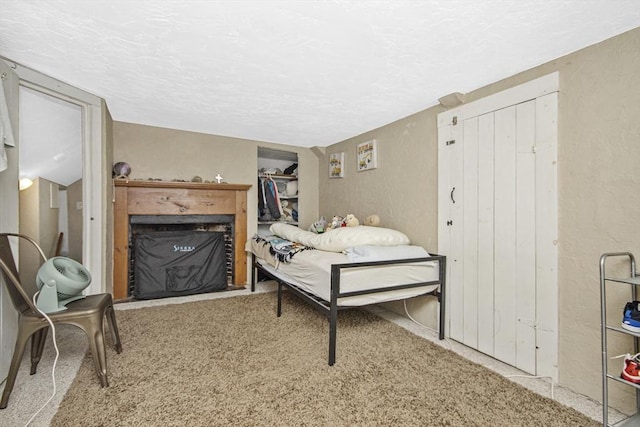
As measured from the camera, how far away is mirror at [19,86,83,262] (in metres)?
2.05

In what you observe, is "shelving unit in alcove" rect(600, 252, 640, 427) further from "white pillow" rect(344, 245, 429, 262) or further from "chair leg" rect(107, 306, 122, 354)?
"chair leg" rect(107, 306, 122, 354)

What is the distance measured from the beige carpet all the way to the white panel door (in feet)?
1.04

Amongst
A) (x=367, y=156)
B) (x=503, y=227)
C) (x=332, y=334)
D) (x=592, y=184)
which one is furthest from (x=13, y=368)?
(x=592, y=184)

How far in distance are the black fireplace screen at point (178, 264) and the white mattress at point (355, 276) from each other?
5.05 ft

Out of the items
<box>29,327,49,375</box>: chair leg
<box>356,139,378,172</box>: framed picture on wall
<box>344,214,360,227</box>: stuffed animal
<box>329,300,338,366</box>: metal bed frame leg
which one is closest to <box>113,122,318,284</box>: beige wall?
<box>356,139,378,172</box>: framed picture on wall

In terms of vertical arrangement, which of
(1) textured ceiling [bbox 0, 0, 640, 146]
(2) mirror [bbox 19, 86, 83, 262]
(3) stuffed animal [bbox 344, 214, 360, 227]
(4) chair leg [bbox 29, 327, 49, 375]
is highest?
(1) textured ceiling [bbox 0, 0, 640, 146]

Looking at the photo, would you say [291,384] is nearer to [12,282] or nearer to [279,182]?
[12,282]

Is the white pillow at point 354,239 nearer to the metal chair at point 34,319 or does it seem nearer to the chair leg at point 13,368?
the metal chair at point 34,319

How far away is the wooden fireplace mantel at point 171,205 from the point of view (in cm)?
316

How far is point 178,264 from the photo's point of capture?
3.39m

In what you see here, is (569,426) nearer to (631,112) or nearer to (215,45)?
(631,112)

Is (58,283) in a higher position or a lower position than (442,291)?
higher

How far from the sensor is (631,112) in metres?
1.43

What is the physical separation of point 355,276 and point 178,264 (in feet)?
7.91
